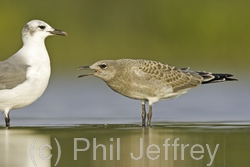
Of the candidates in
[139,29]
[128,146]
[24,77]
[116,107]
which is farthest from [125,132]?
[139,29]

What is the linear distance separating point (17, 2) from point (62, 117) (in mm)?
10810

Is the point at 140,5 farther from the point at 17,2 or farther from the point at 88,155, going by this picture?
the point at 88,155

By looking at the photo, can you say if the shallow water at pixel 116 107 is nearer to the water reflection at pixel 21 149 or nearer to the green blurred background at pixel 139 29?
the water reflection at pixel 21 149

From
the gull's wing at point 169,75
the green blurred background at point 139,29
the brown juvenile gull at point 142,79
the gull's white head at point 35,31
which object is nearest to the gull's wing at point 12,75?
the gull's white head at point 35,31

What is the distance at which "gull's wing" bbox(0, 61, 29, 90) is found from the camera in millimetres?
12516

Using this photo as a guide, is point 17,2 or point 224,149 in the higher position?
point 17,2

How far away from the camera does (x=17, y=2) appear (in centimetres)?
2461

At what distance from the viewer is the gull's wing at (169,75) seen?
526 inches

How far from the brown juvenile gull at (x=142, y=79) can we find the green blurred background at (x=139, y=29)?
384 inches

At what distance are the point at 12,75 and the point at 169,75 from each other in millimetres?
2689

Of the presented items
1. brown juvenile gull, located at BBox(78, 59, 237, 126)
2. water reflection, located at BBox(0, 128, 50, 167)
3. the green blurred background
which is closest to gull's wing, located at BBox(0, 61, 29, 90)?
water reflection, located at BBox(0, 128, 50, 167)

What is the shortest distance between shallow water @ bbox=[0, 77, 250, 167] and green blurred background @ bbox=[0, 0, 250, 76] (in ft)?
19.5

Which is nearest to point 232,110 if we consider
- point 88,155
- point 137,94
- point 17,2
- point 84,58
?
point 137,94

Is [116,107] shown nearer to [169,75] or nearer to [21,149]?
[169,75]
